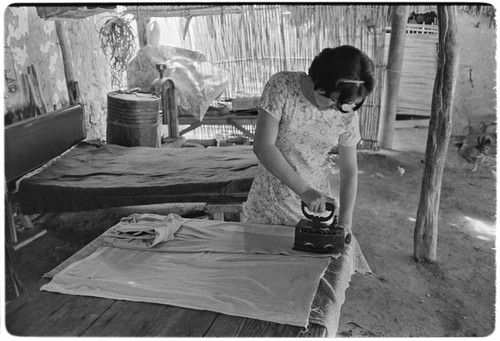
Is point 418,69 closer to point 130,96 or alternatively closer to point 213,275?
point 130,96

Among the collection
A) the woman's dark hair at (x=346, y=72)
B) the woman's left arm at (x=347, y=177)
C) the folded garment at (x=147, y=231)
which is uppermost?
the woman's dark hair at (x=346, y=72)

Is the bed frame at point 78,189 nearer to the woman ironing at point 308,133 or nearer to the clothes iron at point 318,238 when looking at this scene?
the woman ironing at point 308,133

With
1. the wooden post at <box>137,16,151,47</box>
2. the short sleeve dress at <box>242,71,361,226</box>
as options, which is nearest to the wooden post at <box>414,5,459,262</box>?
the short sleeve dress at <box>242,71,361,226</box>

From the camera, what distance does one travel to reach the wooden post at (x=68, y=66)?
420 cm

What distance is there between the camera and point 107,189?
3.39 m

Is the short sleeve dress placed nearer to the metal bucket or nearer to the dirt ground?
the dirt ground

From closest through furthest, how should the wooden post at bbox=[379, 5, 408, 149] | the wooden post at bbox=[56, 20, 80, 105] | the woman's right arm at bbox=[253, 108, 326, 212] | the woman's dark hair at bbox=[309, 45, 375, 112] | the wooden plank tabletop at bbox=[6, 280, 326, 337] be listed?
1. the wooden plank tabletop at bbox=[6, 280, 326, 337]
2. the woman's dark hair at bbox=[309, 45, 375, 112]
3. the woman's right arm at bbox=[253, 108, 326, 212]
4. the wooden post at bbox=[56, 20, 80, 105]
5. the wooden post at bbox=[379, 5, 408, 149]

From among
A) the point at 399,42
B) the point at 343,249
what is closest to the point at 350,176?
the point at 343,249

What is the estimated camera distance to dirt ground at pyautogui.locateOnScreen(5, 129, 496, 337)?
3.00 m

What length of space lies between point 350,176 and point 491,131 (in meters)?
4.84

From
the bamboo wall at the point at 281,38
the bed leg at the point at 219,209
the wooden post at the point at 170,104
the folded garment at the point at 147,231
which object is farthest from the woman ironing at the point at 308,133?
the wooden post at the point at 170,104

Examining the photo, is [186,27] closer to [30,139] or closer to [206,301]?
[30,139]

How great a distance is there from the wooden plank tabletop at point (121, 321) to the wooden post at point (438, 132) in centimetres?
290

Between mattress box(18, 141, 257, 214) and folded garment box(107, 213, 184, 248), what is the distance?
1488 mm
